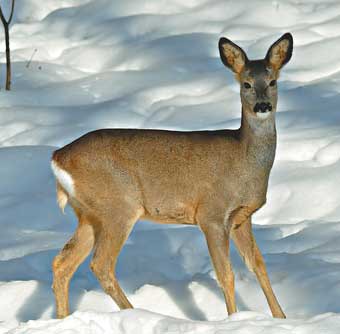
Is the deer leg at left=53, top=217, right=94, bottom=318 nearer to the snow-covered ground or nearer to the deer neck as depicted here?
the snow-covered ground

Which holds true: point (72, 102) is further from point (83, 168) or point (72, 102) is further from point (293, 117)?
point (83, 168)

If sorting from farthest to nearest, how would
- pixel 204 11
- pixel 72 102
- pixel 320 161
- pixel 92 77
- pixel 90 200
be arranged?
pixel 204 11, pixel 92 77, pixel 72 102, pixel 320 161, pixel 90 200

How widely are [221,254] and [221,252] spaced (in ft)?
0.05

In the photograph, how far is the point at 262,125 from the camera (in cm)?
630

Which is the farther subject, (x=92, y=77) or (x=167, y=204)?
(x=92, y=77)

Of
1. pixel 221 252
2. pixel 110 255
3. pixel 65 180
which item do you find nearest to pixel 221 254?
pixel 221 252

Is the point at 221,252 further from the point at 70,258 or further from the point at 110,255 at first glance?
the point at 70,258

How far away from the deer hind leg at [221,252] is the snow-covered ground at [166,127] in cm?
26

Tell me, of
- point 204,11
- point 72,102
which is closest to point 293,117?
point 72,102

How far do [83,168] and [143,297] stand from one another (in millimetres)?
910

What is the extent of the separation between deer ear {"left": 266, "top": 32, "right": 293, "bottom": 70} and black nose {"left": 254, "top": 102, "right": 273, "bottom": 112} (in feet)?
1.25

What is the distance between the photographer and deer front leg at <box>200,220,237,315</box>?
20.0 feet

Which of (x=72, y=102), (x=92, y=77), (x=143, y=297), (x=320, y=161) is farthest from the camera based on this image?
(x=92, y=77)

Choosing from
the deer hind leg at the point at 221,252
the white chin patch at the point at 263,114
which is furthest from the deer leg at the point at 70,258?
the white chin patch at the point at 263,114
